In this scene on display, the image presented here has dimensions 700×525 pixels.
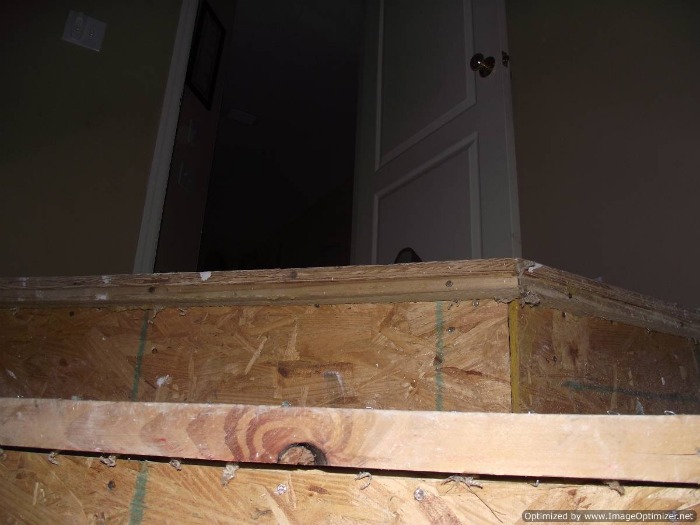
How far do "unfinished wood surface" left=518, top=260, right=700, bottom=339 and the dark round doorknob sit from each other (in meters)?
0.89

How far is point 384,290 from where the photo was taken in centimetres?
86

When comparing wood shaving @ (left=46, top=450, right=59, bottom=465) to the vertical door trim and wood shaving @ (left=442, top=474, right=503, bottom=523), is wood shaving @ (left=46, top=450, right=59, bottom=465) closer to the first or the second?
wood shaving @ (left=442, top=474, right=503, bottom=523)

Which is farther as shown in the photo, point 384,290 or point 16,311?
point 16,311

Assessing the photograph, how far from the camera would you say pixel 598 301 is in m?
0.88

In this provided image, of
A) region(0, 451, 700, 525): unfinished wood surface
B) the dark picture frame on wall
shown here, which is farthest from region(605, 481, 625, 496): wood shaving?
the dark picture frame on wall

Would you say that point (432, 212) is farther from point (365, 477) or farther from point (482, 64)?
point (365, 477)

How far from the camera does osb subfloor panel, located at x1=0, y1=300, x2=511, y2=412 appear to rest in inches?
31.9

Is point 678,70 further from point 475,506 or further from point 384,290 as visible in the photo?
point 475,506

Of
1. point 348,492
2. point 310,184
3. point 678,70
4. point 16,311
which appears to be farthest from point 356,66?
point 348,492

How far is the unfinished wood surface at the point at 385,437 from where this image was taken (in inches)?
15.9

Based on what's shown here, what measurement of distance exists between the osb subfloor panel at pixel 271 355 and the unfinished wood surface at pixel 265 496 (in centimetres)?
34

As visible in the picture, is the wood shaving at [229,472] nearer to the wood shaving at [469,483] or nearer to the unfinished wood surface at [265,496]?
the unfinished wood surface at [265,496]

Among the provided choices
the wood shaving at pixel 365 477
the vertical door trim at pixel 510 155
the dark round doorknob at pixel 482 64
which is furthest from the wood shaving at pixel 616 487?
the dark round doorknob at pixel 482 64

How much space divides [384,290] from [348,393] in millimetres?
177
